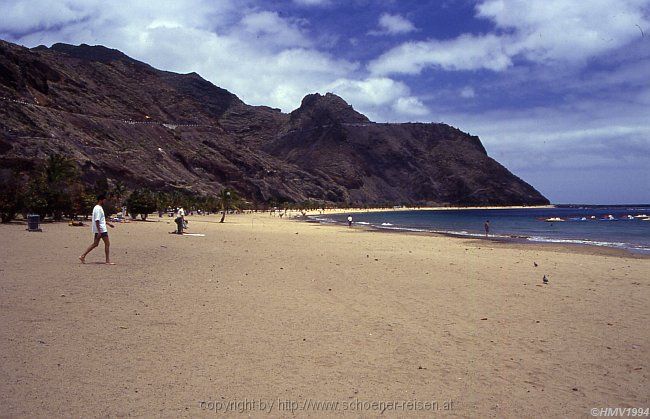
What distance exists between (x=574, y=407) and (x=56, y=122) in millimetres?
96740

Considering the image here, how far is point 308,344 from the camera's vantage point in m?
6.07

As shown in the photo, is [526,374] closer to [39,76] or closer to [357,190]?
[39,76]

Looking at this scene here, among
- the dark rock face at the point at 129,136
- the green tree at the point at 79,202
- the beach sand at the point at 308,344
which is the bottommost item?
the beach sand at the point at 308,344

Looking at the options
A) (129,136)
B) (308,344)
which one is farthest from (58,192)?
(129,136)

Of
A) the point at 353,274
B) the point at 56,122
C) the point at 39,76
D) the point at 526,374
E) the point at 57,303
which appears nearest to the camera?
the point at 526,374

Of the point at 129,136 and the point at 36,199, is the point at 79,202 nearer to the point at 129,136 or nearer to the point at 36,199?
the point at 36,199

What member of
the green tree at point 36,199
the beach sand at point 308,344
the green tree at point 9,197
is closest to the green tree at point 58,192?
the green tree at point 36,199

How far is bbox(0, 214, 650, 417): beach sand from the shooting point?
443 cm

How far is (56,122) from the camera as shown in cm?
8512

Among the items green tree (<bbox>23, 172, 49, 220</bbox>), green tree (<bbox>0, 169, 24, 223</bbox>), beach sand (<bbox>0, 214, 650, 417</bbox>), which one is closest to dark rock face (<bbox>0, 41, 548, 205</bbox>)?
green tree (<bbox>23, 172, 49, 220</bbox>)

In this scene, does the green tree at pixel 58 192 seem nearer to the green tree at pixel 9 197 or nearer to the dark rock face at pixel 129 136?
the green tree at pixel 9 197

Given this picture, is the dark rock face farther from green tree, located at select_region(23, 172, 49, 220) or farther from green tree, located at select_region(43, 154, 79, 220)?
green tree, located at select_region(23, 172, 49, 220)

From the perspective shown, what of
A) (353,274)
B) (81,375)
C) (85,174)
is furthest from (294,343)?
(85,174)

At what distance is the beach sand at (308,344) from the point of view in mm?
4430
